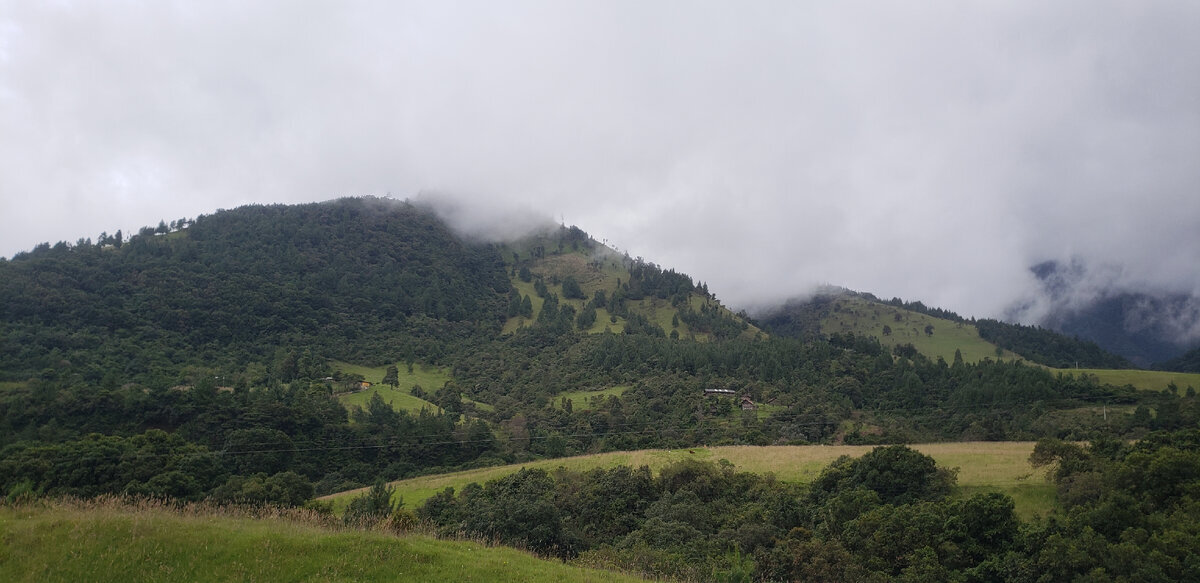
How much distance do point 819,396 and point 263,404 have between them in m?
84.4

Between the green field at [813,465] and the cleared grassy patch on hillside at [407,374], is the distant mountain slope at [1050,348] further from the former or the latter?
the cleared grassy patch on hillside at [407,374]

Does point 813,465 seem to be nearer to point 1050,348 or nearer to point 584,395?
point 584,395

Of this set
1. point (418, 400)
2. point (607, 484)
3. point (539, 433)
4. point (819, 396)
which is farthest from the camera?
point (418, 400)

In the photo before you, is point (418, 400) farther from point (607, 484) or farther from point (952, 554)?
point (952, 554)

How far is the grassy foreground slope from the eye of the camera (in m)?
13.7

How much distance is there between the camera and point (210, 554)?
14469 millimetres

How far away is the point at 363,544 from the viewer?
15266 mm

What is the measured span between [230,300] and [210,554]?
446ft

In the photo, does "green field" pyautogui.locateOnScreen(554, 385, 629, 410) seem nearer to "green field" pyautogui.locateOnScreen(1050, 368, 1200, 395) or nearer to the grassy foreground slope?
"green field" pyautogui.locateOnScreen(1050, 368, 1200, 395)

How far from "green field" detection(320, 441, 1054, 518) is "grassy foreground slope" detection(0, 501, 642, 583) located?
1223 inches

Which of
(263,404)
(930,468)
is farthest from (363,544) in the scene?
(263,404)

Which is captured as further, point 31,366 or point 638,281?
point 638,281

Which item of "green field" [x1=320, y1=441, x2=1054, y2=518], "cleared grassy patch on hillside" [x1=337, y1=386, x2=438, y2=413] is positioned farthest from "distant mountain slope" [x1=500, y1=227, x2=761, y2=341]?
"green field" [x1=320, y1=441, x2=1054, y2=518]

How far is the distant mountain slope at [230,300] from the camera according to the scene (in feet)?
322
